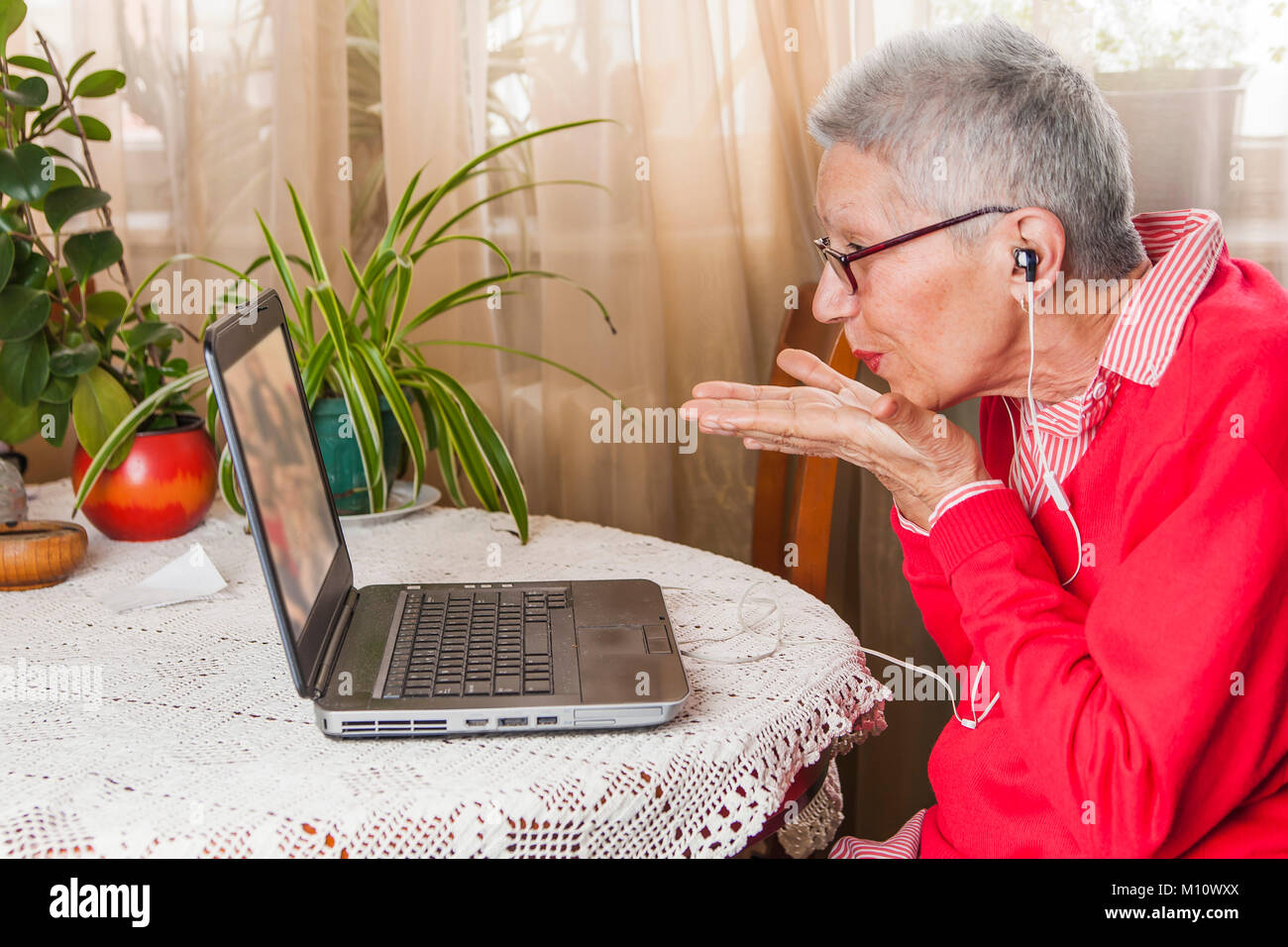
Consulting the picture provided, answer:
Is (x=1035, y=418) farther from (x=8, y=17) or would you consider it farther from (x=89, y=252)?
(x=8, y=17)

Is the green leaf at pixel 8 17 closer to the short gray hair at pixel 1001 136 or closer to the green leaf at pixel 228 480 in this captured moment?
the green leaf at pixel 228 480

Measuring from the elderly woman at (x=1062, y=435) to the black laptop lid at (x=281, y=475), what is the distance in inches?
15.0

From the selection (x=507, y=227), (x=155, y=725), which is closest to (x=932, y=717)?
(x=507, y=227)

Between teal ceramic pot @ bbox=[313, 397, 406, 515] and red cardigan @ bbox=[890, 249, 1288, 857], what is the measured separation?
842 millimetres

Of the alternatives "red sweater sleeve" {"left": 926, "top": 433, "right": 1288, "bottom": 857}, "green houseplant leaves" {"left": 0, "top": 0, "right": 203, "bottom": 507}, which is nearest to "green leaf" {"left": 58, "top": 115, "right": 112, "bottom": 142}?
"green houseplant leaves" {"left": 0, "top": 0, "right": 203, "bottom": 507}

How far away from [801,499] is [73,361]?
3.28ft

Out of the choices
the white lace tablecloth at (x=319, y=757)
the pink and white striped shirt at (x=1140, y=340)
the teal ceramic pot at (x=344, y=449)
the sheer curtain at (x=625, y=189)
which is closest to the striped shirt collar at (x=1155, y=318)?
the pink and white striped shirt at (x=1140, y=340)

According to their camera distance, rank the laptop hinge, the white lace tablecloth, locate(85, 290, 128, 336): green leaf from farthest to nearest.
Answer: locate(85, 290, 128, 336): green leaf → the laptop hinge → the white lace tablecloth

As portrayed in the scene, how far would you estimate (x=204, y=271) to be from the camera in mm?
1855

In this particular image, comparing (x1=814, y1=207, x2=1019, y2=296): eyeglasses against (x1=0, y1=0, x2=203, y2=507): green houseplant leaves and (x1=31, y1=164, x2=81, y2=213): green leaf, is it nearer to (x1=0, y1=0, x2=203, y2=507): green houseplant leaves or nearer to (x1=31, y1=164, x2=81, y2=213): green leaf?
(x1=0, y1=0, x2=203, y2=507): green houseplant leaves

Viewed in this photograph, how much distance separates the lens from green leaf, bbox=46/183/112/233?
4.44ft

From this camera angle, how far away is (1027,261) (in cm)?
86

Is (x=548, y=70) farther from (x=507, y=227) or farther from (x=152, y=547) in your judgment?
(x=152, y=547)
